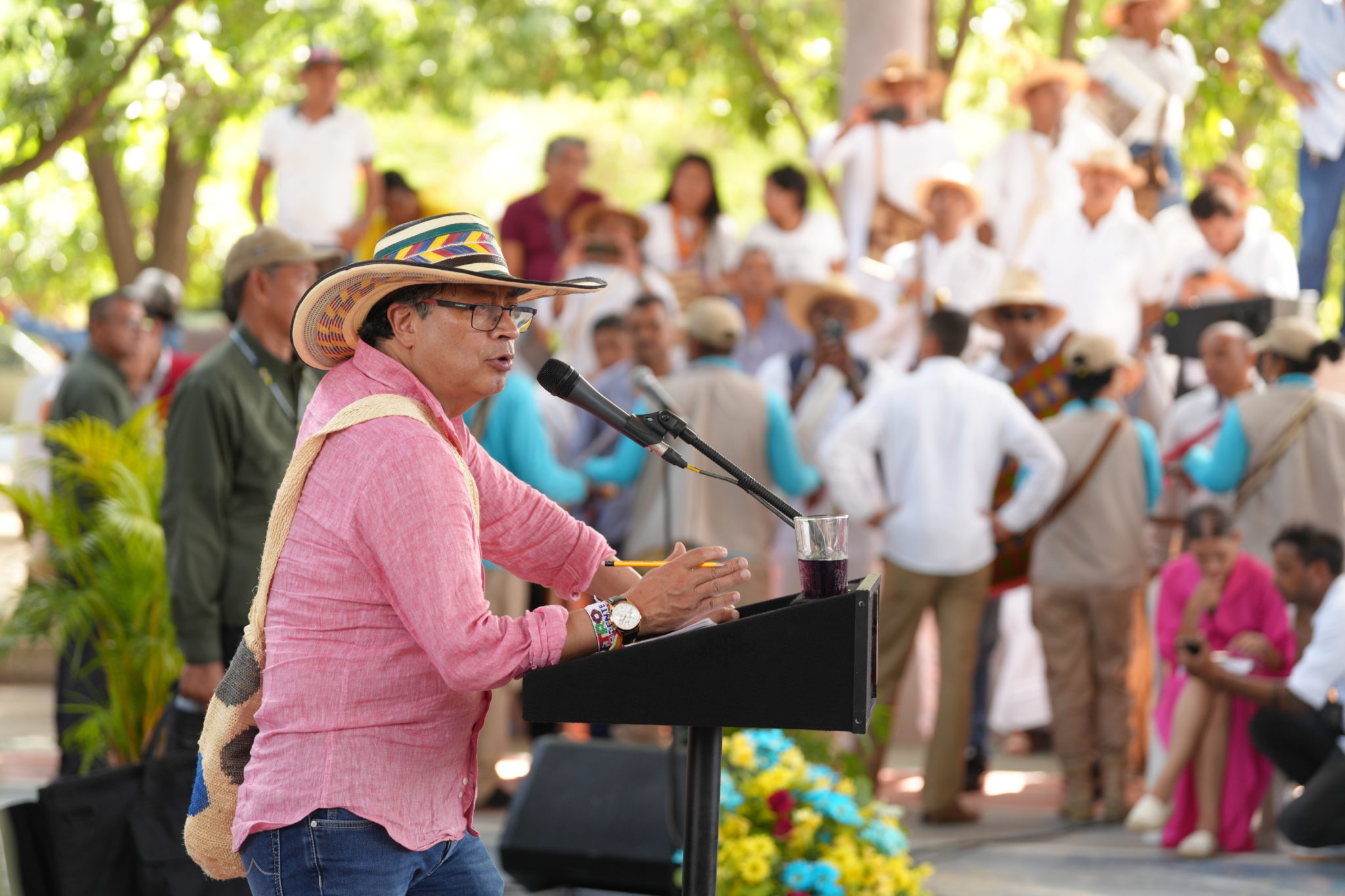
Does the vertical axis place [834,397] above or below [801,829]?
above

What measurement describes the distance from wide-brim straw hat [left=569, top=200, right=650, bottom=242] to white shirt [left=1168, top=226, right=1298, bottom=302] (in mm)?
3215

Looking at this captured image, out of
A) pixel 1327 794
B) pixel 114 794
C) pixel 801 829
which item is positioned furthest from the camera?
pixel 1327 794

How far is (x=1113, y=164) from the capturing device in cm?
866

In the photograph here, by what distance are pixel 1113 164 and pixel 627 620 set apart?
7.00 metres

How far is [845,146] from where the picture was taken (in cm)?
955

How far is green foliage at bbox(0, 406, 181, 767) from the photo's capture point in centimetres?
528

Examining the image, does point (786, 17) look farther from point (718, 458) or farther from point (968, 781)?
point (718, 458)

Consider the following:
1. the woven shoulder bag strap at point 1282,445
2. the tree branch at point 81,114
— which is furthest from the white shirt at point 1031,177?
the tree branch at point 81,114

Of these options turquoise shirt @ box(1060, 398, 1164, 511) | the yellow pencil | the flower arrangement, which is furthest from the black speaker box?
turquoise shirt @ box(1060, 398, 1164, 511)

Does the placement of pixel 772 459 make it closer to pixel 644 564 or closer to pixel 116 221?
pixel 644 564

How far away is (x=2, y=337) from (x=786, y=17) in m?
21.0

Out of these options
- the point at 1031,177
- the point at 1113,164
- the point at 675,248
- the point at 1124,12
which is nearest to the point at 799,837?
the point at 1113,164

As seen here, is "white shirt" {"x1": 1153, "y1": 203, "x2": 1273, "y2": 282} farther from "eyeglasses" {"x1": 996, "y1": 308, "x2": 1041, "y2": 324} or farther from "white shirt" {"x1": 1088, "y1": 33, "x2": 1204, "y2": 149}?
"eyeglasses" {"x1": 996, "y1": 308, "x2": 1041, "y2": 324}

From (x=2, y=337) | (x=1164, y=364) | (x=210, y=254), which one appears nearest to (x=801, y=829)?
(x=1164, y=364)
